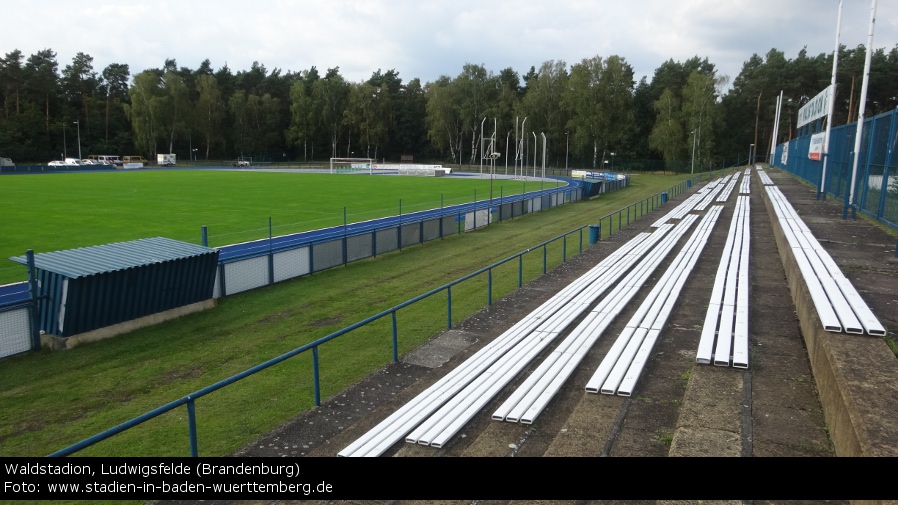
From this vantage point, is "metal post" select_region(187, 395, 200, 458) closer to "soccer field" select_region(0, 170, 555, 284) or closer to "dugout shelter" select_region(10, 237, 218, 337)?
"dugout shelter" select_region(10, 237, 218, 337)

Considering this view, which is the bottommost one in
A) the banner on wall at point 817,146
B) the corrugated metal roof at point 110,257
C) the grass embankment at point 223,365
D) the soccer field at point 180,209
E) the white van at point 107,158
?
the grass embankment at point 223,365

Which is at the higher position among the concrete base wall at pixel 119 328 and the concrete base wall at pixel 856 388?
the concrete base wall at pixel 856 388

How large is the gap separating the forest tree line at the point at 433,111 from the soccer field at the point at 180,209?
36.9 meters

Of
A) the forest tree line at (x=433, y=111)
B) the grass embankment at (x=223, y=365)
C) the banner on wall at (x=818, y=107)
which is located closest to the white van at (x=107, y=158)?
the forest tree line at (x=433, y=111)

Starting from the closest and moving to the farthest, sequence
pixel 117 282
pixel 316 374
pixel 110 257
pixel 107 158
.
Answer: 1. pixel 316 374
2. pixel 117 282
3. pixel 110 257
4. pixel 107 158

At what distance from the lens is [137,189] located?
48219 mm

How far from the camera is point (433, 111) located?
10338 centimetres

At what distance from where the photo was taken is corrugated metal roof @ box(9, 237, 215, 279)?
40.5 feet

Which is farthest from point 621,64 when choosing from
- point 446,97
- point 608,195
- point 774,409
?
point 774,409

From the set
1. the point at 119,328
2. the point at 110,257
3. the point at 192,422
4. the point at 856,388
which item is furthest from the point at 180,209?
the point at 856,388

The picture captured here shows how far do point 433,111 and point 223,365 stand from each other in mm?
96133

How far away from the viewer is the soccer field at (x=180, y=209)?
25062 mm

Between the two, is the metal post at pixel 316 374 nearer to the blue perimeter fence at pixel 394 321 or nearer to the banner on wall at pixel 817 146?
the blue perimeter fence at pixel 394 321

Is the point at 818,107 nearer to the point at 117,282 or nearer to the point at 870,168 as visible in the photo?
the point at 870,168
